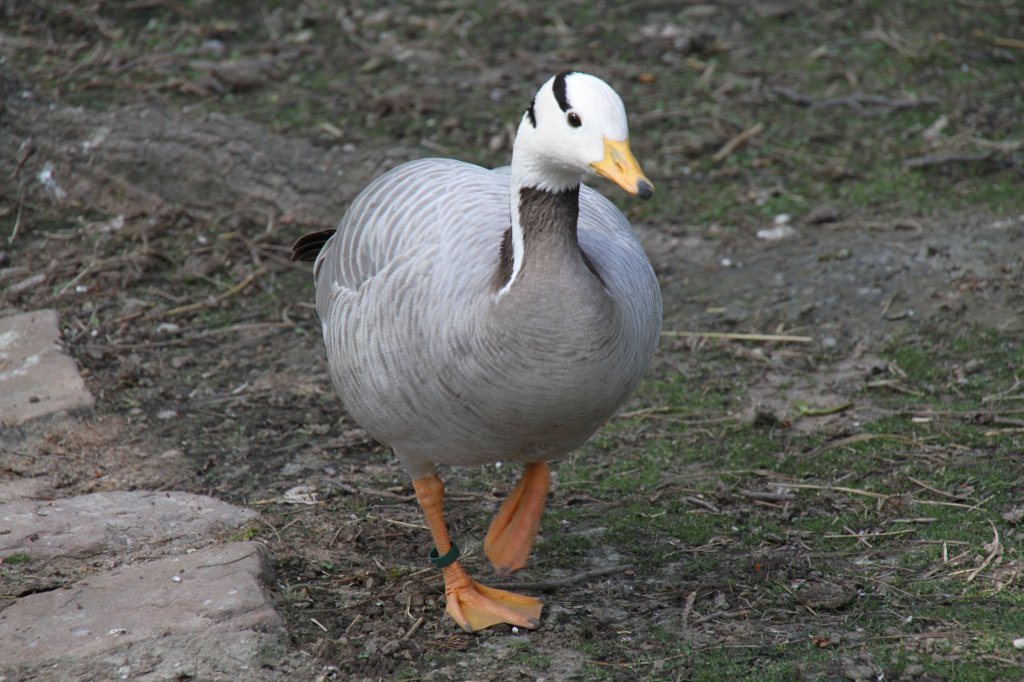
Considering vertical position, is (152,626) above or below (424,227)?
below

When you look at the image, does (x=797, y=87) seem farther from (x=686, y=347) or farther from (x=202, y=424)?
(x=202, y=424)

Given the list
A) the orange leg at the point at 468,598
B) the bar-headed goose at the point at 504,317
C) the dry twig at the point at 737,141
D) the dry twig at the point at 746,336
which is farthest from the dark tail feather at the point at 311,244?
the dry twig at the point at 737,141

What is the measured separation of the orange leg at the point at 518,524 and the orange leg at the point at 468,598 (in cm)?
11

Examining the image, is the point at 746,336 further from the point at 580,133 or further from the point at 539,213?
the point at 580,133

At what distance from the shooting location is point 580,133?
317 centimetres

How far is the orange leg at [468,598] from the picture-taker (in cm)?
379

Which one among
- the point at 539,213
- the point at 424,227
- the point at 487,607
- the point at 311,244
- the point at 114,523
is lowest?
the point at 487,607

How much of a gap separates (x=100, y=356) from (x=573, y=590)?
2921mm

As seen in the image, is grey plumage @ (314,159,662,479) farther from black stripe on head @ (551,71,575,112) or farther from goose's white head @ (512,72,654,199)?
black stripe on head @ (551,71,575,112)

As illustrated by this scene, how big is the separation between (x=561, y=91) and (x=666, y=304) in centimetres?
303

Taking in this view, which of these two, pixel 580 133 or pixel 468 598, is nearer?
pixel 580 133

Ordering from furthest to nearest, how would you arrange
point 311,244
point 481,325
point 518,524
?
point 311,244
point 518,524
point 481,325

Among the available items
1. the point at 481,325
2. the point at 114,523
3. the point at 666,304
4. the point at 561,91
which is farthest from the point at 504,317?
the point at 666,304

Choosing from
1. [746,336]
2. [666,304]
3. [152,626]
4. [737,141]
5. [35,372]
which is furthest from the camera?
[737,141]
